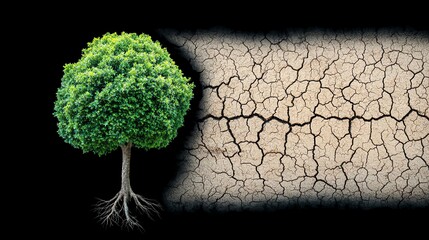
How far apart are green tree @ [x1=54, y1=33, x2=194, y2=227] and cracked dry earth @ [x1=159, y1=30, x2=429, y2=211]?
81 cm

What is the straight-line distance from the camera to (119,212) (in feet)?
17.8

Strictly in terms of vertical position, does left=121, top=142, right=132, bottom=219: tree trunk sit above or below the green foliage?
below

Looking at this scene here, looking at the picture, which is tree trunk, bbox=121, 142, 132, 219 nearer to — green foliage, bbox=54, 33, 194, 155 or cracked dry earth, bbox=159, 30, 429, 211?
green foliage, bbox=54, 33, 194, 155

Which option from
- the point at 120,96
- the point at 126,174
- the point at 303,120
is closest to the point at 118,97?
the point at 120,96

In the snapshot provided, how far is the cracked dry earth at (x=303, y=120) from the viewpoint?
224 inches

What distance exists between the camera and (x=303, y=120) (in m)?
5.72

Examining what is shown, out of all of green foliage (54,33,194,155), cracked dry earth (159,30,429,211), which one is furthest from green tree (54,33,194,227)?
cracked dry earth (159,30,429,211)

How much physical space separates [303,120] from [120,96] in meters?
2.26

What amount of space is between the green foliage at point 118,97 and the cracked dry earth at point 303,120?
2.87 ft

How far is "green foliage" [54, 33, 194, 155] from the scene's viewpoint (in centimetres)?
462

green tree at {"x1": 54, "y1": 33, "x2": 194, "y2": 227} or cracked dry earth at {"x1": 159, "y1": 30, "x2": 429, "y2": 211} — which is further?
cracked dry earth at {"x1": 159, "y1": 30, "x2": 429, "y2": 211}

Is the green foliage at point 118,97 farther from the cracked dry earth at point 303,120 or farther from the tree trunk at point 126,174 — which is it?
the cracked dry earth at point 303,120

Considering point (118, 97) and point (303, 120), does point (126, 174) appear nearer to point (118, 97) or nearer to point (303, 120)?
point (118, 97)

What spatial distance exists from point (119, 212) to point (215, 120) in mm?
1510
